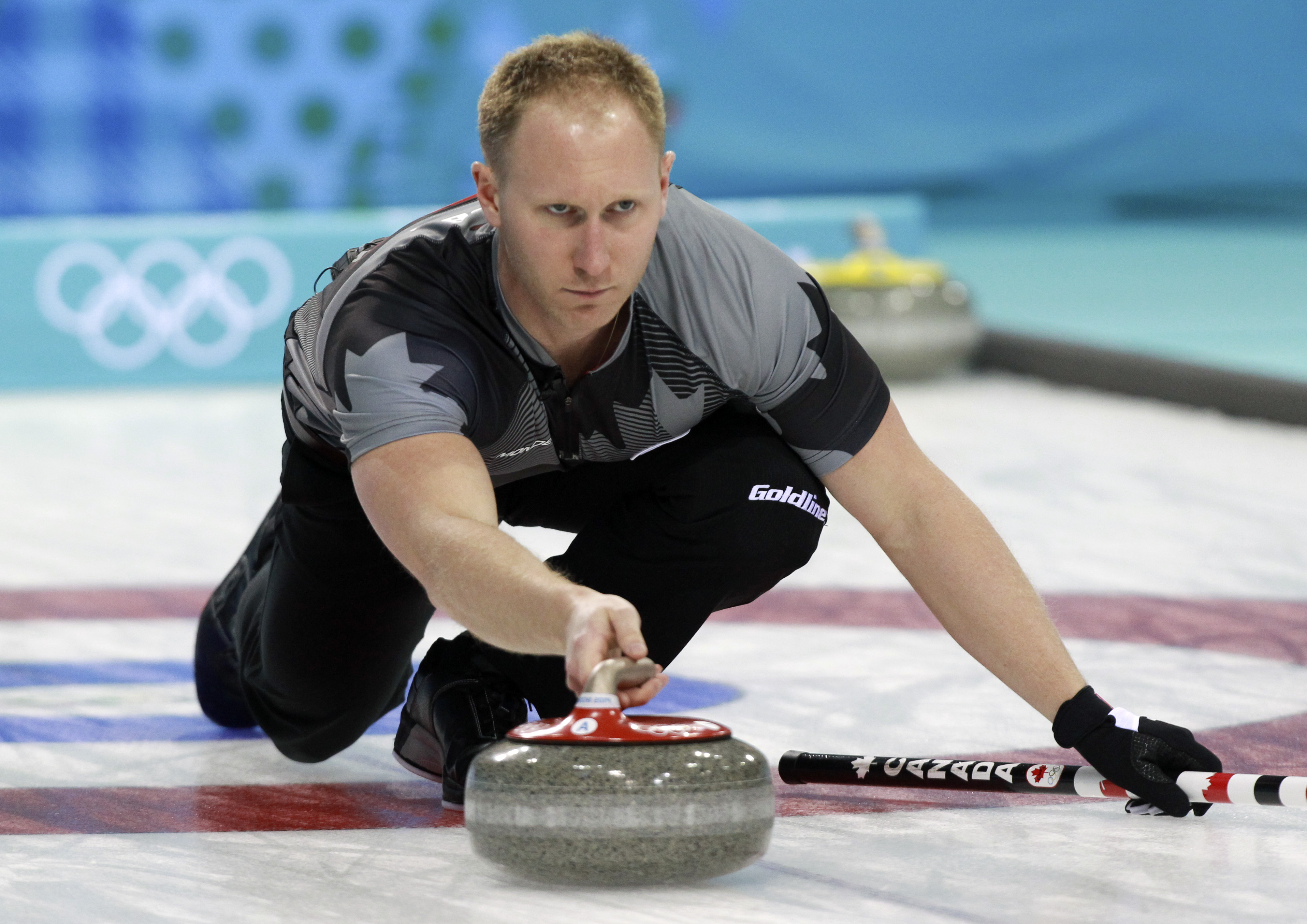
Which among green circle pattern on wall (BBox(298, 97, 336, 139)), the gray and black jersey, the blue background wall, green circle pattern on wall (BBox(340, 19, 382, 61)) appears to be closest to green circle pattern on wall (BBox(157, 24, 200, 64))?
the blue background wall

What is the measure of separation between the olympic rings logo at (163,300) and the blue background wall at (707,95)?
1.46 metres

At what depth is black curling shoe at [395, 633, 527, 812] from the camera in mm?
1734

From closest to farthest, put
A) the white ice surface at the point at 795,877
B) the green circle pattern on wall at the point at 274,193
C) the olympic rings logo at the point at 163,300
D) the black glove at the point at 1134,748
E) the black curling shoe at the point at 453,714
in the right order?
the white ice surface at the point at 795,877, the black glove at the point at 1134,748, the black curling shoe at the point at 453,714, the olympic rings logo at the point at 163,300, the green circle pattern on wall at the point at 274,193

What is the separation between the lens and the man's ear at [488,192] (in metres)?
1.59

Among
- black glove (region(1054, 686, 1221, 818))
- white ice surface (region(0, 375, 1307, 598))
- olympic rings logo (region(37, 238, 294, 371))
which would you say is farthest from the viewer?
olympic rings logo (region(37, 238, 294, 371))

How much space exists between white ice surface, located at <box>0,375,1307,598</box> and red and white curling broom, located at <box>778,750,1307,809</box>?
1.29 m

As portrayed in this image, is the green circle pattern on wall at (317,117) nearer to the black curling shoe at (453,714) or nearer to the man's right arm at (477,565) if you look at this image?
the black curling shoe at (453,714)

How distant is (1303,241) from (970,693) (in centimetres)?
832

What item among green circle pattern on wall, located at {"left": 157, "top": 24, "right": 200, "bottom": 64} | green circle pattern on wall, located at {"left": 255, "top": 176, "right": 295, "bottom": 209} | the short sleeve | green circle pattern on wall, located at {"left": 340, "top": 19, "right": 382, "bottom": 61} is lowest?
the short sleeve

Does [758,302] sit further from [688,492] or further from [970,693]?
[970,693]

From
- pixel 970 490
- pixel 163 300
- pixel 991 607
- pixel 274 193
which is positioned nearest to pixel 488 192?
pixel 991 607

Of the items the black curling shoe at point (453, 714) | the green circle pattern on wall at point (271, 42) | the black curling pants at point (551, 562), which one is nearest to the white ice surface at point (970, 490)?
the black curling pants at point (551, 562)

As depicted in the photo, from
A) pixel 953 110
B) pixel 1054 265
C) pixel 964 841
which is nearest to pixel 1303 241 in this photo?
pixel 1054 265

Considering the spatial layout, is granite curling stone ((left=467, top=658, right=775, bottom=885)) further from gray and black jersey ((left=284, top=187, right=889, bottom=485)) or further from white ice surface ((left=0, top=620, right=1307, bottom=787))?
white ice surface ((left=0, top=620, right=1307, bottom=787))
